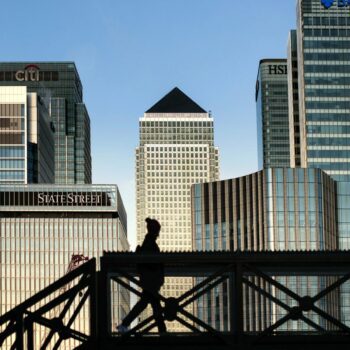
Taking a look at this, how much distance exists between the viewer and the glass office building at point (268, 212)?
155 meters

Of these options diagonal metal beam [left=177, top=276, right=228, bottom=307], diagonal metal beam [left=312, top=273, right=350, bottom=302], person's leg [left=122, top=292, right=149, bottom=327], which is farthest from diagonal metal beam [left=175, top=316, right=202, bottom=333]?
diagonal metal beam [left=312, top=273, right=350, bottom=302]

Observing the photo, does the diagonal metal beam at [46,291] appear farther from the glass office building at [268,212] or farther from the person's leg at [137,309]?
the glass office building at [268,212]

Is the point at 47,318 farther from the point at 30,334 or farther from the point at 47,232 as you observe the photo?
the point at 47,232

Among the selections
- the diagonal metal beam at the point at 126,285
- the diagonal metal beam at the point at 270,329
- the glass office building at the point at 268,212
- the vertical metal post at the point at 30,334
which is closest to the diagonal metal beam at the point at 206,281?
the diagonal metal beam at the point at 126,285

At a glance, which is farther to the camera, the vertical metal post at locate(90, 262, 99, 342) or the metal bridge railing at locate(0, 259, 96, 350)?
the vertical metal post at locate(90, 262, 99, 342)

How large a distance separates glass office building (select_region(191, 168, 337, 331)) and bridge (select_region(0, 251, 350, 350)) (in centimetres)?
13382

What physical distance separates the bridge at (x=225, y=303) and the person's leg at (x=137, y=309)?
0.16 metres

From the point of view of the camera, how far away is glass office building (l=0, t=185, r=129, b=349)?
607ft

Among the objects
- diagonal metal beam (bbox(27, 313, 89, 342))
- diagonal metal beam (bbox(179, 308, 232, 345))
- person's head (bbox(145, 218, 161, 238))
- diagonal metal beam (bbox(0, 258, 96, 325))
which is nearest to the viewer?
diagonal metal beam (bbox(0, 258, 96, 325))

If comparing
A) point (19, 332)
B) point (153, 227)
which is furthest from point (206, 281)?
point (19, 332)

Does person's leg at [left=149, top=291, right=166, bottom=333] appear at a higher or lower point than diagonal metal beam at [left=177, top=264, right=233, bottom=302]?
lower

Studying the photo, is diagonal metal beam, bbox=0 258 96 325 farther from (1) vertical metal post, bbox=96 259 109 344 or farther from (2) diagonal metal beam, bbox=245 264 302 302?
(2) diagonal metal beam, bbox=245 264 302 302

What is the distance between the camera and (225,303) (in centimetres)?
1711

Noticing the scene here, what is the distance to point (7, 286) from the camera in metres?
185
